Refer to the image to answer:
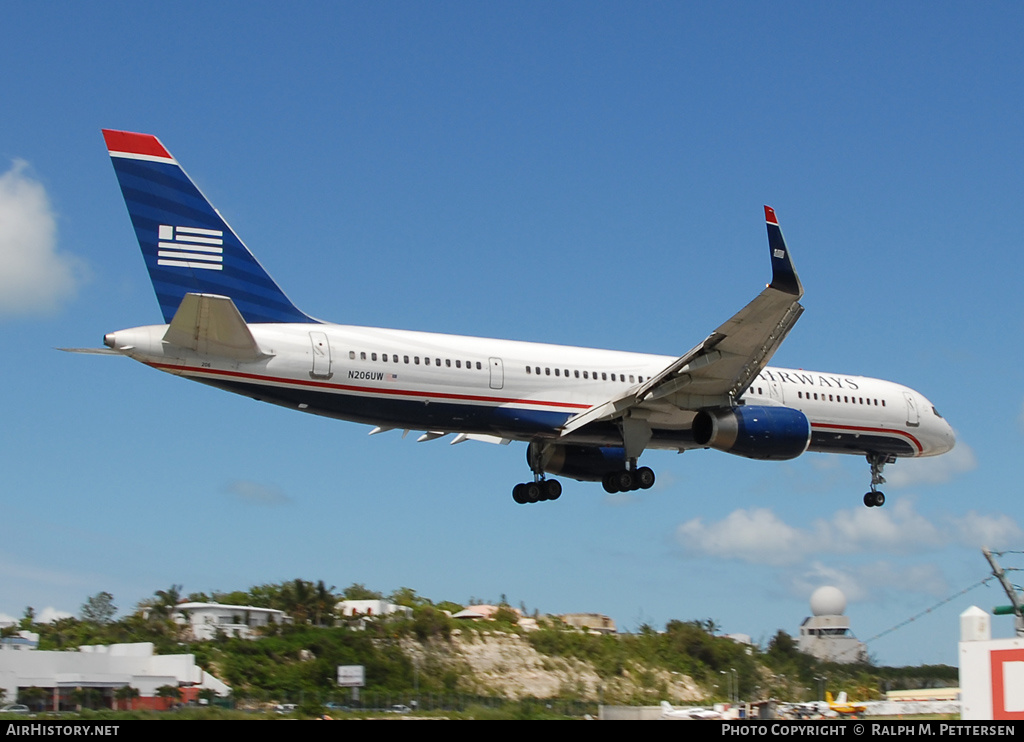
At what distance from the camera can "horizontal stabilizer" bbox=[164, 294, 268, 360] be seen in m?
24.2

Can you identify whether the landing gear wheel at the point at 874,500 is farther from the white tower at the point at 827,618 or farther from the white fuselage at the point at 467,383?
the white tower at the point at 827,618

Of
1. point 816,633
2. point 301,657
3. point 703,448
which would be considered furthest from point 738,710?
point 816,633

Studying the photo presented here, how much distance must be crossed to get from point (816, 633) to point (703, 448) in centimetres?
2691

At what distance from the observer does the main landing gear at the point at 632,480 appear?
30.9m

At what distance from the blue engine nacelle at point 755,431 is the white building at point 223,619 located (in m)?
17.4

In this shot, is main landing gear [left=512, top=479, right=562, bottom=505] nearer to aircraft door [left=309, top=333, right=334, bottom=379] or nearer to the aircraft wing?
the aircraft wing

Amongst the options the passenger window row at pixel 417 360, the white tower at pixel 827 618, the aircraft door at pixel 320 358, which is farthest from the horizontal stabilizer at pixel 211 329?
the white tower at pixel 827 618

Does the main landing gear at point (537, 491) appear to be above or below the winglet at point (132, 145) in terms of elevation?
below

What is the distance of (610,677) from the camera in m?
38.0

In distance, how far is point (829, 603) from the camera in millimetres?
60156

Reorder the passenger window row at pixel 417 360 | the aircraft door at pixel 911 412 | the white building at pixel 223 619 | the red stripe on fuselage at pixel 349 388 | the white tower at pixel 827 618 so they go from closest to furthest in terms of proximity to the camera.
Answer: the red stripe on fuselage at pixel 349 388, the passenger window row at pixel 417 360, the aircraft door at pixel 911 412, the white building at pixel 223 619, the white tower at pixel 827 618

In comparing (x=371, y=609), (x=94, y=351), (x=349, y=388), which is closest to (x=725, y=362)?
(x=349, y=388)

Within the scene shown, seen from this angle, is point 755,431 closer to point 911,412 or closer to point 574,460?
point 574,460

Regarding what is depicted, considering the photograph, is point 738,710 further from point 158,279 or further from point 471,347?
point 158,279
